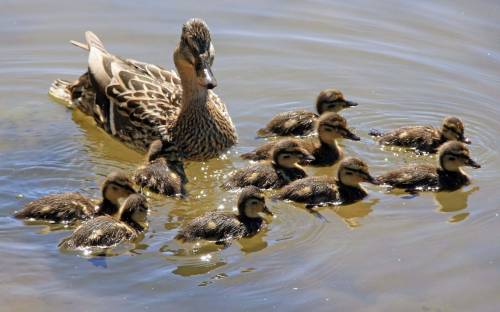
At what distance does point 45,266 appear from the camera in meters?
6.02

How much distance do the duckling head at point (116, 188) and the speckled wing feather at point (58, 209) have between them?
0.15m

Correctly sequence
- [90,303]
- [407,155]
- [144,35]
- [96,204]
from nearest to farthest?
1. [90,303]
2. [96,204]
3. [407,155]
4. [144,35]

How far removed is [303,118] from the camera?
8172 mm

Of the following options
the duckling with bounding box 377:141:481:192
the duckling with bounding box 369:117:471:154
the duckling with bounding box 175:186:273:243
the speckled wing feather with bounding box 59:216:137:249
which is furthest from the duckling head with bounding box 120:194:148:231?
the duckling with bounding box 369:117:471:154

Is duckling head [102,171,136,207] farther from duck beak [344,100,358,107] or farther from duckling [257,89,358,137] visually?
duck beak [344,100,358,107]

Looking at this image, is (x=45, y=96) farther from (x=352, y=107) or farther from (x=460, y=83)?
(x=460, y=83)

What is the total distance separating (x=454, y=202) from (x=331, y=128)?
115cm

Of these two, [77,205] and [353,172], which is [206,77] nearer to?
[353,172]

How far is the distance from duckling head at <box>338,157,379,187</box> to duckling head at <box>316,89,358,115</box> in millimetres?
1163

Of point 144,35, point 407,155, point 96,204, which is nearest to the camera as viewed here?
point 96,204

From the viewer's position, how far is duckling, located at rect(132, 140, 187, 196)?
277 inches

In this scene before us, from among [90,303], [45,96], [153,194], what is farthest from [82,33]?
[90,303]

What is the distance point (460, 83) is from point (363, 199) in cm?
222

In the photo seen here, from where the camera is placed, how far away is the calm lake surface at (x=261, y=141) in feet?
19.1
